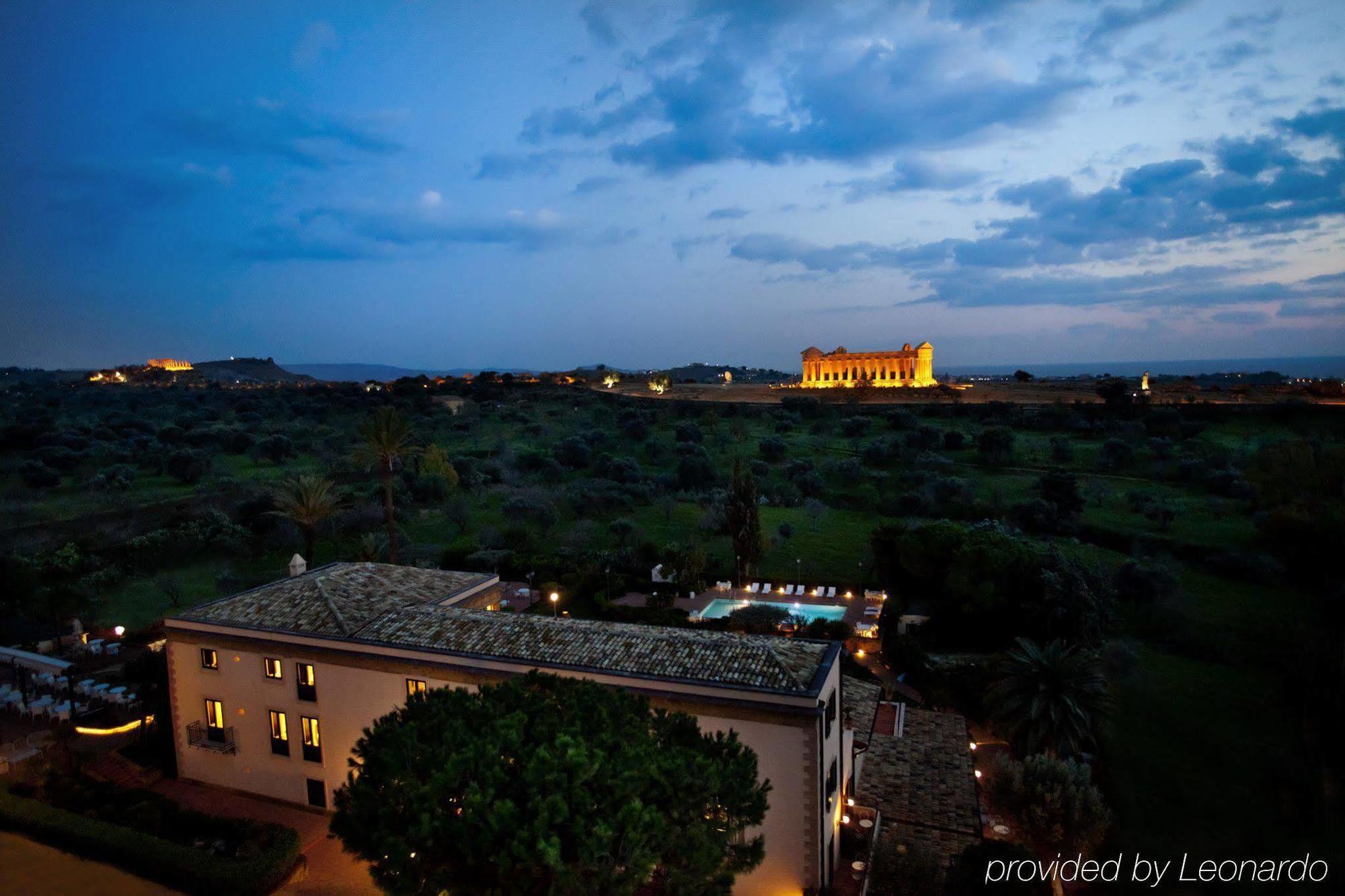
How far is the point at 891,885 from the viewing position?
12.5 meters

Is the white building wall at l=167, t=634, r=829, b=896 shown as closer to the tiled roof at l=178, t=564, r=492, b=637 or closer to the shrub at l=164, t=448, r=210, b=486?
the tiled roof at l=178, t=564, r=492, b=637

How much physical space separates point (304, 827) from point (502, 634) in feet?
18.9

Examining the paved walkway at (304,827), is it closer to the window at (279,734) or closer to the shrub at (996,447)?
the window at (279,734)

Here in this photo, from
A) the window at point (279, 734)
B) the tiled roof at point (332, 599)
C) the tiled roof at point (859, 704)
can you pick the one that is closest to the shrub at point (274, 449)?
the tiled roof at point (332, 599)

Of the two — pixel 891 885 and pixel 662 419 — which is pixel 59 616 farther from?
pixel 662 419

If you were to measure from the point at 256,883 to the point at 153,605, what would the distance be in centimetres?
2023

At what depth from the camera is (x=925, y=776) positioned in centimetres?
1588

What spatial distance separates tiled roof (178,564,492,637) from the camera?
15617 mm

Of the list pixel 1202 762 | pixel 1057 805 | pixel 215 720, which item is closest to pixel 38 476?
pixel 215 720

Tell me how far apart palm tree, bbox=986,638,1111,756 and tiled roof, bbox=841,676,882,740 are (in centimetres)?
275

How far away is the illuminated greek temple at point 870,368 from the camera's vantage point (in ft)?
322

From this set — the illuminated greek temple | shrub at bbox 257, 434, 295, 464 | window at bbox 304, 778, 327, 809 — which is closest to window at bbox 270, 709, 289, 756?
window at bbox 304, 778, 327, 809

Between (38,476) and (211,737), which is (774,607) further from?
(38,476)

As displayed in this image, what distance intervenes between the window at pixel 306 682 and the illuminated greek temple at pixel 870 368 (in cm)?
8630
